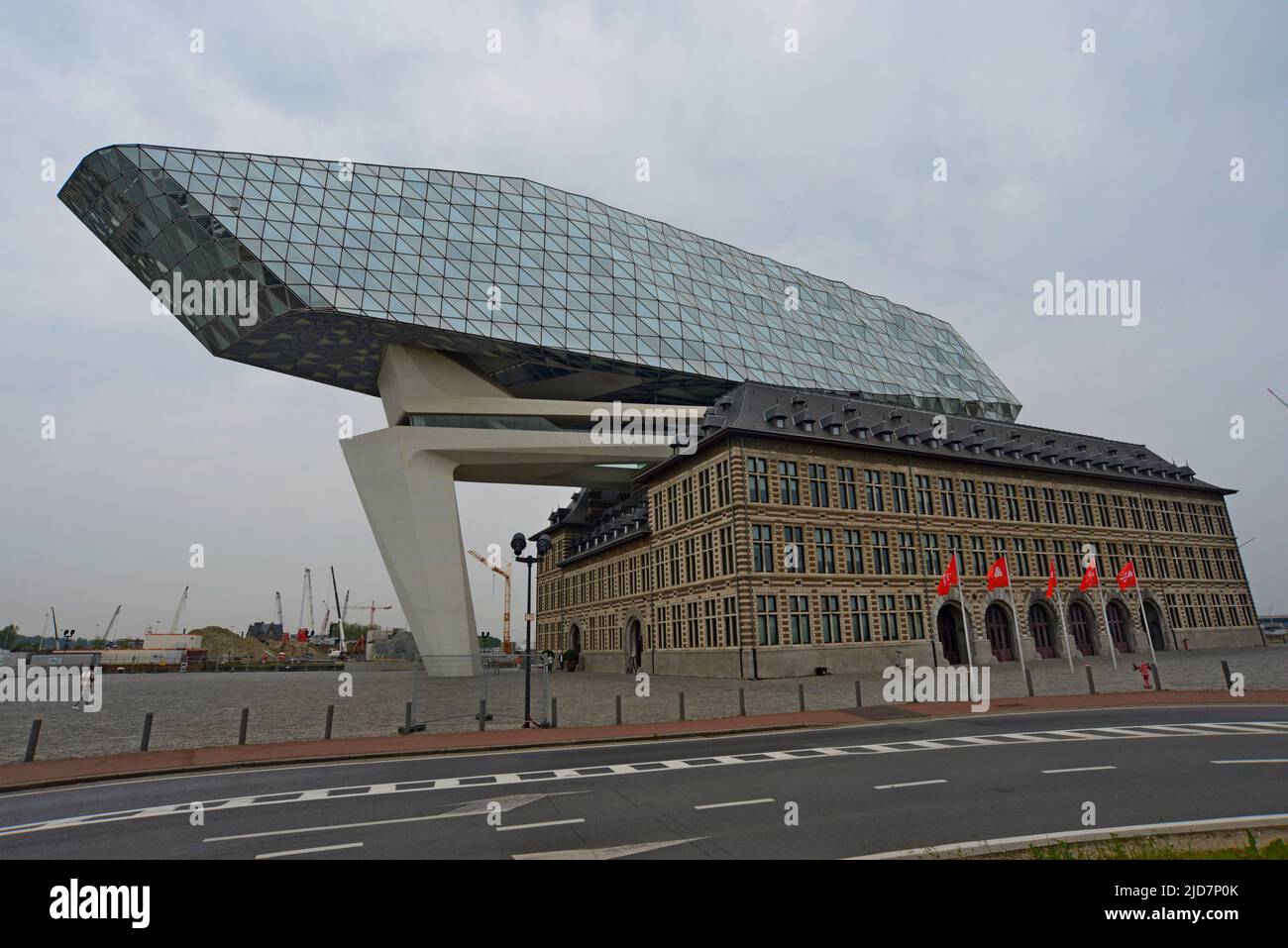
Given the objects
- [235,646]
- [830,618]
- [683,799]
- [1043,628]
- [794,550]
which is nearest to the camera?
[683,799]

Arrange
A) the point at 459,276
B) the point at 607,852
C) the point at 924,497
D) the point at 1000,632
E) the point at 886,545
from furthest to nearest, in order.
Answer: the point at 459,276
the point at 1000,632
the point at 924,497
the point at 886,545
the point at 607,852

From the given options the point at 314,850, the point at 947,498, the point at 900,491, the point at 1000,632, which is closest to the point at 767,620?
the point at 900,491

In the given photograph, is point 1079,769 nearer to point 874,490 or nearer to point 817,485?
point 817,485

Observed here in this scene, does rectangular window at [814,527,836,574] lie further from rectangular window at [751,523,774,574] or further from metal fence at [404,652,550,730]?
metal fence at [404,652,550,730]

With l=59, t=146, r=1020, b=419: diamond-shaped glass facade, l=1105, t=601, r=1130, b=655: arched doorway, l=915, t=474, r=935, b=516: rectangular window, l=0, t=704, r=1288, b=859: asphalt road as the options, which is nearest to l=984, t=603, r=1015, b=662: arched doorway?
l=915, t=474, r=935, b=516: rectangular window

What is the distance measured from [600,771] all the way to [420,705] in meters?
16.5

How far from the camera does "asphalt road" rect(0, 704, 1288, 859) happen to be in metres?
8.27

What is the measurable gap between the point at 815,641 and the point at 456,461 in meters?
30.0

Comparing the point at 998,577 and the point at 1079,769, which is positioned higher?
the point at 998,577

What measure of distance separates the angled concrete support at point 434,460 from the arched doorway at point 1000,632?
26.4 m

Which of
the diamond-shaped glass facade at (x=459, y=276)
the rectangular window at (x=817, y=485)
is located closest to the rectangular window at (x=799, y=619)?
the rectangular window at (x=817, y=485)

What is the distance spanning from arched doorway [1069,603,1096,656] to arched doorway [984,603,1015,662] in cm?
818

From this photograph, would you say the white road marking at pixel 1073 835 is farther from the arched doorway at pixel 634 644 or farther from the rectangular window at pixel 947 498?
the arched doorway at pixel 634 644

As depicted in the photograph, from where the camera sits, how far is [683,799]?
10.4m
